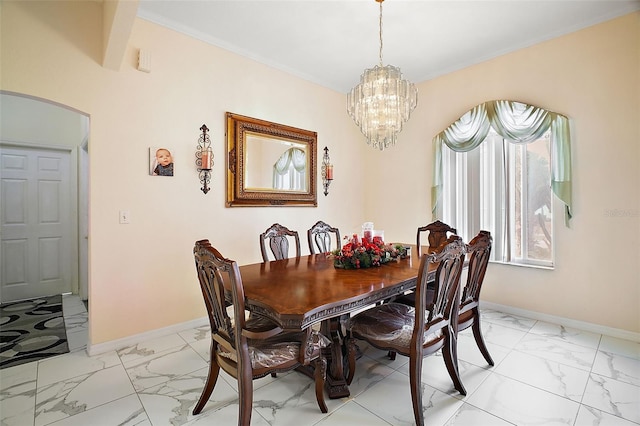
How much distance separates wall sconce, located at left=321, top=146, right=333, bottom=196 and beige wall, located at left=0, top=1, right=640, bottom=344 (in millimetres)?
1076

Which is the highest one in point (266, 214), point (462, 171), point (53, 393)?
point (462, 171)

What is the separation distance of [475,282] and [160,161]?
2861 millimetres

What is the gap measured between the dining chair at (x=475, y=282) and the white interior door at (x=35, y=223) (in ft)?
16.1

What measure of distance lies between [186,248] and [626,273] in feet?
13.5

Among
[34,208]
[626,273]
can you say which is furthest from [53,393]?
[626,273]

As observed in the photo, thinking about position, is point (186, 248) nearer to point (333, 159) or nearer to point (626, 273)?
point (333, 159)

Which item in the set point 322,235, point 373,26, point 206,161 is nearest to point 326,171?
point 322,235

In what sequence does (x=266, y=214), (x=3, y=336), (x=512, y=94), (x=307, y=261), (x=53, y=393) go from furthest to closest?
(x=266, y=214)
(x=512, y=94)
(x=3, y=336)
(x=307, y=261)
(x=53, y=393)

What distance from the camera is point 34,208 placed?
13.1 ft

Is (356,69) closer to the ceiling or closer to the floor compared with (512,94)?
closer to the ceiling

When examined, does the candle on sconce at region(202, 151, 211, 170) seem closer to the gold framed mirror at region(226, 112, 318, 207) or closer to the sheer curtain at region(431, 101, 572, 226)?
the gold framed mirror at region(226, 112, 318, 207)

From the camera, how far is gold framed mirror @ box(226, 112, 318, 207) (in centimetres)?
333

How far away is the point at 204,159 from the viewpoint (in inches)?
119

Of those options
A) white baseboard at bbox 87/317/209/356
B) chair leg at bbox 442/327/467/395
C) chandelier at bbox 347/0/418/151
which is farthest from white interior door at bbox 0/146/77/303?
chair leg at bbox 442/327/467/395
